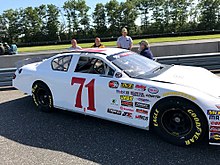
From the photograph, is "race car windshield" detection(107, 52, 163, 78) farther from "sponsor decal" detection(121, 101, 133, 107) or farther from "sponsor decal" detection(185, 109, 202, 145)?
"sponsor decal" detection(185, 109, 202, 145)

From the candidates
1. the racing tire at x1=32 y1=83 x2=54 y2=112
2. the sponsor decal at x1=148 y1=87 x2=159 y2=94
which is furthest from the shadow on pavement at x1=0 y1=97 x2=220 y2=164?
the sponsor decal at x1=148 y1=87 x2=159 y2=94

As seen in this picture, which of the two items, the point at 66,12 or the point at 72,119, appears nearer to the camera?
the point at 72,119

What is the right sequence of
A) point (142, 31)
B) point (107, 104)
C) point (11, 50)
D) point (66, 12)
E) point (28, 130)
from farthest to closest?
point (66, 12) → point (142, 31) → point (11, 50) → point (28, 130) → point (107, 104)

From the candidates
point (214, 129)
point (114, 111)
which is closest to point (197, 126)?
point (214, 129)

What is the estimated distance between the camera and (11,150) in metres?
3.66

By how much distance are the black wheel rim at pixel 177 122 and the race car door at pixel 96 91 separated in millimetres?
603

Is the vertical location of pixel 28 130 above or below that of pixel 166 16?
below

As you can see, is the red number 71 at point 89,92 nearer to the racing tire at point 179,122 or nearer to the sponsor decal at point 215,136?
the racing tire at point 179,122

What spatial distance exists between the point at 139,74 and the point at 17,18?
77.1m

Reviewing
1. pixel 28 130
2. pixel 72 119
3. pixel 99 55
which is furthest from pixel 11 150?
pixel 99 55

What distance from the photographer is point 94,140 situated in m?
3.85

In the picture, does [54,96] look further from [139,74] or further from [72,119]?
[139,74]

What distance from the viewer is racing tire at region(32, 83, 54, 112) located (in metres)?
5.05

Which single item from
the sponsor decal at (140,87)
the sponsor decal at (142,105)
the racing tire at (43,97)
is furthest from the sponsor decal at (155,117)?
the racing tire at (43,97)
